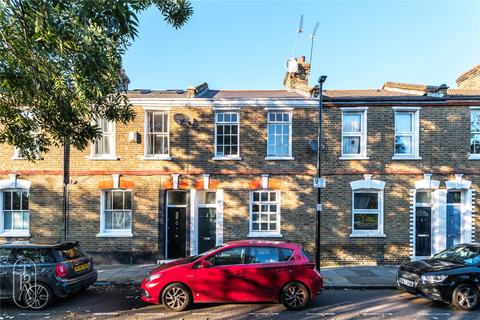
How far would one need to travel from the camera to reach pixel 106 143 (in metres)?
12.0

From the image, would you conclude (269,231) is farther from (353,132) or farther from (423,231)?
(423,231)

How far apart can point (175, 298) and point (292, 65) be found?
1118cm

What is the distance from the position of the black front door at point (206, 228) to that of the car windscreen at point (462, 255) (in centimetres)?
741

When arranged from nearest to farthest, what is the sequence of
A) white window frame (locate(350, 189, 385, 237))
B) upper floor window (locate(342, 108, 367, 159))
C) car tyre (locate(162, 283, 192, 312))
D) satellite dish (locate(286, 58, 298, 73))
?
car tyre (locate(162, 283, 192, 312)) → white window frame (locate(350, 189, 385, 237)) → upper floor window (locate(342, 108, 367, 159)) → satellite dish (locate(286, 58, 298, 73))

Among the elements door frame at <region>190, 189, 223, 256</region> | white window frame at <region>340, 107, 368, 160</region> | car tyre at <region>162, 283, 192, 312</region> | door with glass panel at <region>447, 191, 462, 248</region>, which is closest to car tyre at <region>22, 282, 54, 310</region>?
car tyre at <region>162, 283, 192, 312</region>

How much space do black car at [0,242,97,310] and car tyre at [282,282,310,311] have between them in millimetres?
5119

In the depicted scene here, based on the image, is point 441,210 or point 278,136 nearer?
point 441,210

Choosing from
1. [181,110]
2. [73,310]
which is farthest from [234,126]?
[73,310]

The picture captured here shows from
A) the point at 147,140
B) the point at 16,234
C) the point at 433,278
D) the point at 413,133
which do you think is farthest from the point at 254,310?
the point at 16,234

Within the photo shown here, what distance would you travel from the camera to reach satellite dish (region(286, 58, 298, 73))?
14.1m

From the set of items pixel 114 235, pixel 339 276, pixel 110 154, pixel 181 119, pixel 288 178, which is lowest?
pixel 339 276

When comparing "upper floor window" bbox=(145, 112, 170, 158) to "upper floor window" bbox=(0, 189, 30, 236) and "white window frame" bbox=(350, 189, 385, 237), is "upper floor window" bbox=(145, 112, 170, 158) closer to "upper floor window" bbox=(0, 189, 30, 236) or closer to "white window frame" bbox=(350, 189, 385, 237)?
"upper floor window" bbox=(0, 189, 30, 236)

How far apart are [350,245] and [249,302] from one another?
19.1 ft

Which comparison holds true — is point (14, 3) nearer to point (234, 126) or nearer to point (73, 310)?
point (73, 310)
